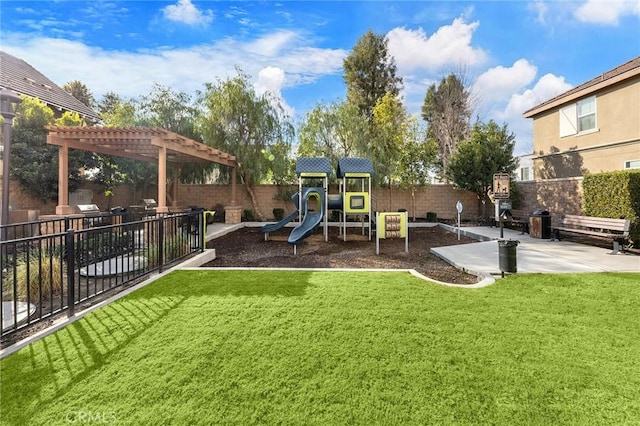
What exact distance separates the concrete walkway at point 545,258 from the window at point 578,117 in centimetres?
649

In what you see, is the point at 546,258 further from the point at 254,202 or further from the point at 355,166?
the point at 254,202

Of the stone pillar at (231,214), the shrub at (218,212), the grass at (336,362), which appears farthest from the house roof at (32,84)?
the grass at (336,362)

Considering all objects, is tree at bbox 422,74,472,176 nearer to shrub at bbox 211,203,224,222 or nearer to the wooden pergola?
shrub at bbox 211,203,224,222

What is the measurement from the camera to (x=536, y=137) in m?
15.6

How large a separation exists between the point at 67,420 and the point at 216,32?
12.1m

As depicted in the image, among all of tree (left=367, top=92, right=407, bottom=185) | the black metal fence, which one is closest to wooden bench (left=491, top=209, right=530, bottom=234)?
tree (left=367, top=92, right=407, bottom=185)

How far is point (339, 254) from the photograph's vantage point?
27.7 feet

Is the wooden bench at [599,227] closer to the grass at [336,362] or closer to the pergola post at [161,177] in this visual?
the grass at [336,362]

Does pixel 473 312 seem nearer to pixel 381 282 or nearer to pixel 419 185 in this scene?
pixel 381 282

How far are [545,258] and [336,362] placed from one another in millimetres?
6670

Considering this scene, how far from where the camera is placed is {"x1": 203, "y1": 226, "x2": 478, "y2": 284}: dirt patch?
689 cm

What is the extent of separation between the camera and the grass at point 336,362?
2.14 m

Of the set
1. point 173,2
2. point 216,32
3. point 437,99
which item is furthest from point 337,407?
point 437,99

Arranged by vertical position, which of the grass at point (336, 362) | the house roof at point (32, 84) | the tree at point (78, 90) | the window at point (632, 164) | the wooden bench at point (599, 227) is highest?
the tree at point (78, 90)
